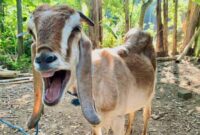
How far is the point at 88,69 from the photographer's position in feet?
9.24

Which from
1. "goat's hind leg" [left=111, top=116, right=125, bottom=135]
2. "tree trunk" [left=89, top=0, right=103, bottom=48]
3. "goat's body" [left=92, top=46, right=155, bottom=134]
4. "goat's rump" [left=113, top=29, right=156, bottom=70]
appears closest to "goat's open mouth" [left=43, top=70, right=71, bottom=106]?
"goat's body" [left=92, top=46, right=155, bottom=134]

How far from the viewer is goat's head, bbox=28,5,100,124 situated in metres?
2.40

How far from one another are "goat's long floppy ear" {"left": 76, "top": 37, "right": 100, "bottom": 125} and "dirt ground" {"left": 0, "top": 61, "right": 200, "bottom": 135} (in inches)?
70.1

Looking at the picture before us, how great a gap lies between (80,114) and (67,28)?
2562 mm

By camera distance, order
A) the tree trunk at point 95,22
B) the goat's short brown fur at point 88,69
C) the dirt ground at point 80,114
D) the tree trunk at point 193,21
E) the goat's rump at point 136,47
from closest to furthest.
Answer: the goat's short brown fur at point 88,69, the goat's rump at point 136,47, the dirt ground at point 80,114, the tree trunk at point 95,22, the tree trunk at point 193,21

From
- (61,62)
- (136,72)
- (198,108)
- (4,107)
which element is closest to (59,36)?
(61,62)

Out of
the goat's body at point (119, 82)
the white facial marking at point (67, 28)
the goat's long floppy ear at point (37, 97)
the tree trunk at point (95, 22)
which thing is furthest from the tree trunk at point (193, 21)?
the white facial marking at point (67, 28)

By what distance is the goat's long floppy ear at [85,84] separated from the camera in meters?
2.78

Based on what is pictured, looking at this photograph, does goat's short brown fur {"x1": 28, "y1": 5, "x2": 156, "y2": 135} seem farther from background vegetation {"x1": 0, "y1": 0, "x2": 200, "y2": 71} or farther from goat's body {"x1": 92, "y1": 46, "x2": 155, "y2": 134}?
background vegetation {"x1": 0, "y1": 0, "x2": 200, "y2": 71}

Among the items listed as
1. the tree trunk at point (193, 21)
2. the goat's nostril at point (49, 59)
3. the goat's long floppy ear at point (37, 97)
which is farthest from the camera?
the tree trunk at point (193, 21)

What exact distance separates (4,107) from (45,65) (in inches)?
121

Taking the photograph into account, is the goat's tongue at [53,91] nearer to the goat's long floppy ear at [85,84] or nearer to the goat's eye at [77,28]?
the goat's long floppy ear at [85,84]

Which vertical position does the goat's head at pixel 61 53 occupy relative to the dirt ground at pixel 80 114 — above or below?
above

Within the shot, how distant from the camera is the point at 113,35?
963 cm
